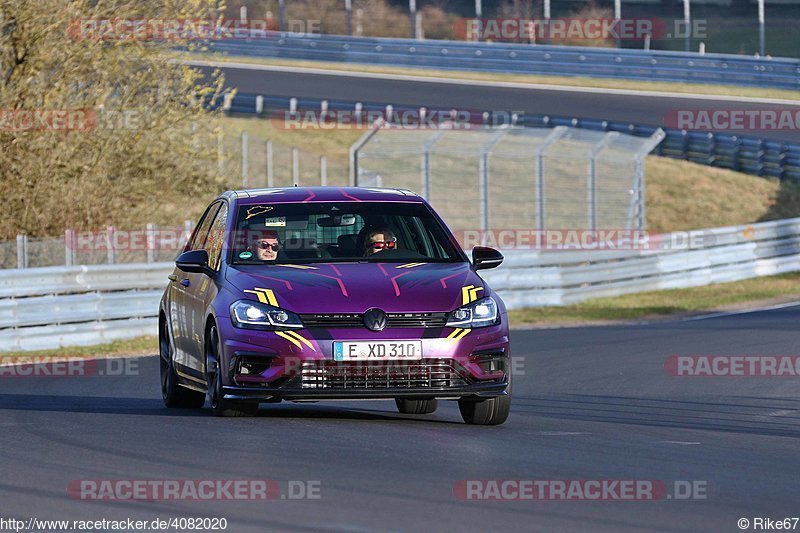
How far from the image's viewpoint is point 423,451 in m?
8.59

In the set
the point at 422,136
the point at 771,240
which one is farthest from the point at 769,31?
the point at 422,136

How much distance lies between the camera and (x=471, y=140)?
26.9 metres

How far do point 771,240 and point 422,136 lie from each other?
23.3 feet

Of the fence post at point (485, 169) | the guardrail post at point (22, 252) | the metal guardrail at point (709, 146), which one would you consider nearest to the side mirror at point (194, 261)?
the guardrail post at point (22, 252)

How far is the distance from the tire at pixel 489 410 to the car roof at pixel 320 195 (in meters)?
1.57

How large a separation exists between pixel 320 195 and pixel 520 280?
1332cm

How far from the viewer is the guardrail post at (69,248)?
63.0 ft

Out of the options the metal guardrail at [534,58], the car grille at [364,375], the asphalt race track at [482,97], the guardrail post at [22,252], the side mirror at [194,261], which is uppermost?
the side mirror at [194,261]

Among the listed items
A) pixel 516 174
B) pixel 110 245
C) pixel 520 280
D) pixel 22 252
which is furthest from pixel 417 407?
pixel 516 174

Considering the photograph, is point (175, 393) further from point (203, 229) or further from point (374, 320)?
point (374, 320)

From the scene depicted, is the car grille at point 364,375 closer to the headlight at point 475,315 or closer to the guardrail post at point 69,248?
the headlight at point 475,315

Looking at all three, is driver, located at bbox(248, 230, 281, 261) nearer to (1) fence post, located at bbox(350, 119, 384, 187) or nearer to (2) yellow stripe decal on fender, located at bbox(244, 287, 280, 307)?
(2) yellow stripe decal on fender, located at bbox(244, 287, 280, 307)

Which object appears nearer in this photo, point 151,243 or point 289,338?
point 289,338

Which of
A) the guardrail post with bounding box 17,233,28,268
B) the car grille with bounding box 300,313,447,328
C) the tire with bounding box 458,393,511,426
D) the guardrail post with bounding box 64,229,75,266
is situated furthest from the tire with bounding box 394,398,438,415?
the guardrail post with bounding box 64,229,75,266
